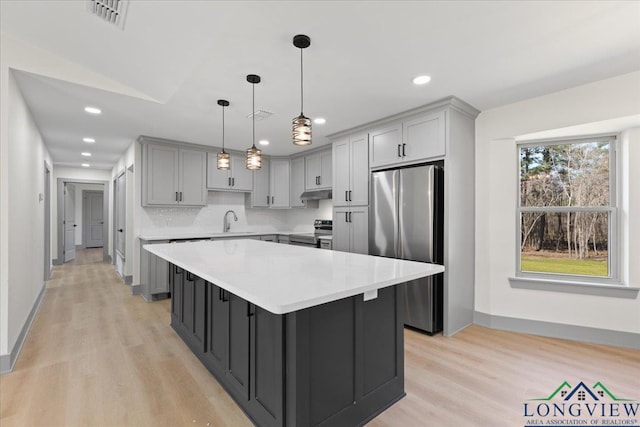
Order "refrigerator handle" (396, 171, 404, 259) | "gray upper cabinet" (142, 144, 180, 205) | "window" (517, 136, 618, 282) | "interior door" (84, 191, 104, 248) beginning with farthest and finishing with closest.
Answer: "interior door" (84, 191, 104, 248) < "gray upper cabinet" (142, 144, 180, 205) < "refrigerator handle" (396, 171, 404, 259) < "window" (517, 136, 618, 282)

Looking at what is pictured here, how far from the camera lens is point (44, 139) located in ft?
15.0

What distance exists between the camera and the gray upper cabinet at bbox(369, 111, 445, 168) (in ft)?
10.2

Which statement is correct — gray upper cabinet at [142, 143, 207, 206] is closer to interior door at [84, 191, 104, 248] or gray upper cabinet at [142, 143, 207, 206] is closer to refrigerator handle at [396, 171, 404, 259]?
refrigerator handle at [396, 171, 404, 259]

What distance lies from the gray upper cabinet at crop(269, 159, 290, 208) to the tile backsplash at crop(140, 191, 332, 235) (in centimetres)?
47

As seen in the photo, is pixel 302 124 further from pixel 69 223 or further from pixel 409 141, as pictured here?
pixel 69 223

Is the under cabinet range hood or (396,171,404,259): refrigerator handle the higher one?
the under cabinet range hood

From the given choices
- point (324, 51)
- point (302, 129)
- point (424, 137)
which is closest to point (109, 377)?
point (302, 129)

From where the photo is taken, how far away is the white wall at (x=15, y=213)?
2.32 meters

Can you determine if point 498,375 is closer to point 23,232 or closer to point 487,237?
point 487,237

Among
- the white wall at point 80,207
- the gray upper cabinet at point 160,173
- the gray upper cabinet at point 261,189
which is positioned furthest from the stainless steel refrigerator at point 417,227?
the white wall at point 80,207

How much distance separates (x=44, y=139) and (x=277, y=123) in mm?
3725

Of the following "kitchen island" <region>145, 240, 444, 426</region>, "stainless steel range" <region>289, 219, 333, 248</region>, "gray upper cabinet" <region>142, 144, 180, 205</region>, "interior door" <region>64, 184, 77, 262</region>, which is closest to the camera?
"kitchen island" <region>145, 240, 444, 426</region>

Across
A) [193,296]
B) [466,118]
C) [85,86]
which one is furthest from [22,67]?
[466,118]

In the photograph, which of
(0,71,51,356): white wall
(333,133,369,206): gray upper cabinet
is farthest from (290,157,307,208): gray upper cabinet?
(0,71,51,356): white wall
